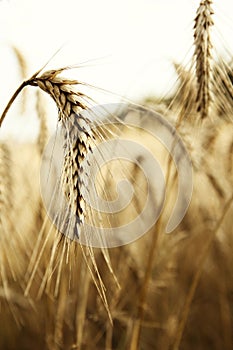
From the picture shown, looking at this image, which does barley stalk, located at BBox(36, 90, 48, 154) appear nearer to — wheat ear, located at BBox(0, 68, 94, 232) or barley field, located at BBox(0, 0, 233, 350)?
barley field, located at BBox(0, 0, 233, 350)

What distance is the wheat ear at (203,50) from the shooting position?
48.8 inches

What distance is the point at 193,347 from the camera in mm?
2225

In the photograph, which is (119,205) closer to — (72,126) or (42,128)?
(42,128)

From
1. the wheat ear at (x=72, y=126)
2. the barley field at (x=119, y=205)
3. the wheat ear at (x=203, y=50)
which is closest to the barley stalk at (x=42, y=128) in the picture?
the barley field at (x=119, y=205)

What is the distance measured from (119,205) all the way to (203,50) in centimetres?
55

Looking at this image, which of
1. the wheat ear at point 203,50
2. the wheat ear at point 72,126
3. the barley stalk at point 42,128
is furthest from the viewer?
the barley stalk at point 42,128

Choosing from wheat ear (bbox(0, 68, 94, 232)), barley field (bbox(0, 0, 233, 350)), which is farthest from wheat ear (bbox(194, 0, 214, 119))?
wheat ear (bbox(0, 68, 94, 232))

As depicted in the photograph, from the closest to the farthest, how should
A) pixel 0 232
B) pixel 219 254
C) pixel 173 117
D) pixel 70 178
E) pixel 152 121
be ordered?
pixel 70 178, pixel 0 232, pixel 152 121, pixel 173 117, pixel 219 254

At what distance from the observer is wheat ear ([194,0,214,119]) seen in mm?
1238

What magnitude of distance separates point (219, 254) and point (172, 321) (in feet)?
2.36

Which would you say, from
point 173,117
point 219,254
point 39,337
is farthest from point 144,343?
point 173,117

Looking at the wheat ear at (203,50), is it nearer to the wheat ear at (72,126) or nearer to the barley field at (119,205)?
the barley field at (119,205)

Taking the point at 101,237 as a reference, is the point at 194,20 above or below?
above

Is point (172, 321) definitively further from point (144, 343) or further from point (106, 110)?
point (106, 110)
